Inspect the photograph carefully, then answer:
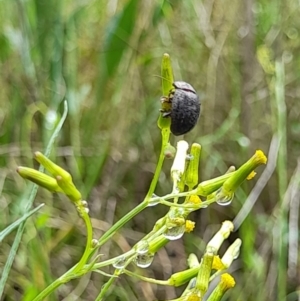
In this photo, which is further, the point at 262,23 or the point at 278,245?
the point at 262,23

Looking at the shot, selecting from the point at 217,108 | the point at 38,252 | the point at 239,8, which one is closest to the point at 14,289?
the point at 38,252

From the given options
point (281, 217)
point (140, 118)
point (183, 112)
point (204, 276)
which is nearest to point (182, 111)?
point (183, 112)

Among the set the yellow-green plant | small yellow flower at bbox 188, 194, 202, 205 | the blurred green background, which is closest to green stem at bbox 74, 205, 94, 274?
the yellow-green plant

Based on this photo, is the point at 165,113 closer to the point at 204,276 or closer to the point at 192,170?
the point at 192,170

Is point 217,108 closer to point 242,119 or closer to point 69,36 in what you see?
point 242,119

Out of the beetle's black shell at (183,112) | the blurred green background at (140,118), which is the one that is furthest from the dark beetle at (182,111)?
the blurred green background at (140,118)

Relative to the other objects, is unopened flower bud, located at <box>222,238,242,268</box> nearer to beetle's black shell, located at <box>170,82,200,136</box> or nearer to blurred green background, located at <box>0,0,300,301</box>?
beetle's black shell, located at <box>170,82,200,136</box>
